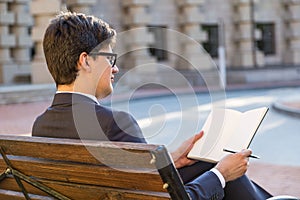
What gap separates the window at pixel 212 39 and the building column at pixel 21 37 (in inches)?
364

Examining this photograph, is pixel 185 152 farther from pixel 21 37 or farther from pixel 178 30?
pixel 178 30

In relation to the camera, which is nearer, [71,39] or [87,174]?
[87,174]

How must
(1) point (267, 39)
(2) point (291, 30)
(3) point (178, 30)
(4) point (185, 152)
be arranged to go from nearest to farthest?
1. (4) point (185, 152)
2. (3) point (178, 30)
3. (1) point (267, 39)
4. (2) point (291, 30)

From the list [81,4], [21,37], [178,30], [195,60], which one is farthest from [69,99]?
[178,30]

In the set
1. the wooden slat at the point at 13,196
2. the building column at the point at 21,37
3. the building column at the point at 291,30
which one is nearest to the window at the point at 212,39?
the building column at the point at 291,30

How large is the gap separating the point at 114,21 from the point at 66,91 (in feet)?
69.5

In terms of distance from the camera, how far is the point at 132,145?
221 cm

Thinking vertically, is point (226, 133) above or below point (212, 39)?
above

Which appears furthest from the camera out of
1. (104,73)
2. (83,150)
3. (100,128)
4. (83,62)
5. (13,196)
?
(13,196)

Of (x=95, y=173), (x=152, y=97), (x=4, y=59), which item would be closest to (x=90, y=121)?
(x=95, y=173)

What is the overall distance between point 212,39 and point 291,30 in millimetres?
5146

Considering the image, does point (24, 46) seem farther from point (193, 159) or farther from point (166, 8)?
point (193, 159)

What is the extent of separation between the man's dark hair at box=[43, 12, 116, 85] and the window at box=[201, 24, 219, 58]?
80.6 ft

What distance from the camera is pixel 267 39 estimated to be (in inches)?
1158
